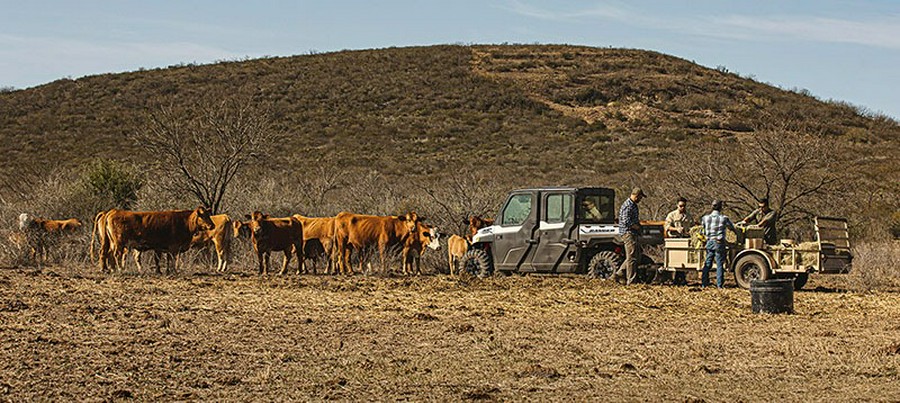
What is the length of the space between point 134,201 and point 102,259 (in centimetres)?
974

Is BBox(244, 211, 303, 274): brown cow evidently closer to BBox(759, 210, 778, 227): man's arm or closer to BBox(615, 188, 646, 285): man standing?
BBox(615, 188, 646, 285): man standing

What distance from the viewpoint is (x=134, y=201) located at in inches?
1219

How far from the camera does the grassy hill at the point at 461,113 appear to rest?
169 feet

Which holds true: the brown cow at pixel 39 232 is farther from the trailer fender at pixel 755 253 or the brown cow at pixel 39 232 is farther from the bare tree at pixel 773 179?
the bare tree at pixel 773 179

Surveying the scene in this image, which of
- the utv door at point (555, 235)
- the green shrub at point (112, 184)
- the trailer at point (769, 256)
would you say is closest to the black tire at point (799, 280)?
the trailer at point (769, 256)

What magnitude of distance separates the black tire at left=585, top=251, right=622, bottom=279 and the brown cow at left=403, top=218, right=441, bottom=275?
12.1ft

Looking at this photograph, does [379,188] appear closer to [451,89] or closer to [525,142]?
[525,142]

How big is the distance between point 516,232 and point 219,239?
597cm

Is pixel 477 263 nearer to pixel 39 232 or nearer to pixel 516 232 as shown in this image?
pixel 516 232

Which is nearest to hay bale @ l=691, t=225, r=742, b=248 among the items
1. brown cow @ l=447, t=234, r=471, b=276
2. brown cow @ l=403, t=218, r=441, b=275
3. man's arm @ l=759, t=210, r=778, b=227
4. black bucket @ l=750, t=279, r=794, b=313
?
man's arm @ l=759, t=210, r=778, b=227

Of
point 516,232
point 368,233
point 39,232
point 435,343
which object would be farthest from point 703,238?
point 39,232

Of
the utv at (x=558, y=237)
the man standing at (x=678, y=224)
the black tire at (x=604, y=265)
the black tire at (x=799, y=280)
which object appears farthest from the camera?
the man standing at (x=678, y=224)

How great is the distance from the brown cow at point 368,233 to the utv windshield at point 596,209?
3.66 m

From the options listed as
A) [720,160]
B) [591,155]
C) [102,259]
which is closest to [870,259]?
[720,160]
